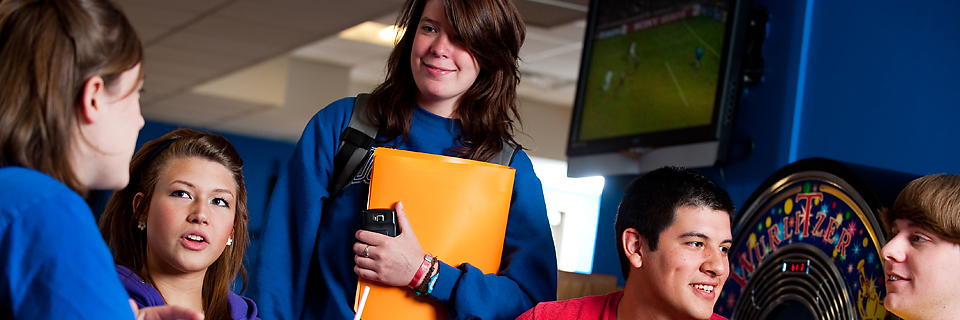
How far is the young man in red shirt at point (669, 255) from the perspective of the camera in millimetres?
1713

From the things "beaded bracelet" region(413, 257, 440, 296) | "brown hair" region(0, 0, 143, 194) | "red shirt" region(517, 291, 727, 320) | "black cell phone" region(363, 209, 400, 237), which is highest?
"brown hair" region(0, 0, 143, 194)

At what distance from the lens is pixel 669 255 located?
1755mm

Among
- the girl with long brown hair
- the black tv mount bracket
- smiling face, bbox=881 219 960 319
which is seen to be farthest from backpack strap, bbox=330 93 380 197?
the black tv mount bracket

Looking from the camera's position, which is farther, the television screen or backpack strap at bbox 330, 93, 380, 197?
the television screen

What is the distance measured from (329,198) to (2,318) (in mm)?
797

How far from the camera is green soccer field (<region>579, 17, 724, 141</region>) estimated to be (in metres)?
2.91

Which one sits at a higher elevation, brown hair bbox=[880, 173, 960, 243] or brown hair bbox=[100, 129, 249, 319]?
brown hair bbox=[880, 173, 960, 243]

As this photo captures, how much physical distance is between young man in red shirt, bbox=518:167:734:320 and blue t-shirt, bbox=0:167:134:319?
0.97 meters

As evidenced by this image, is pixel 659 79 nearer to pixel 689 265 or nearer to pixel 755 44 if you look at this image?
pixel 755 44

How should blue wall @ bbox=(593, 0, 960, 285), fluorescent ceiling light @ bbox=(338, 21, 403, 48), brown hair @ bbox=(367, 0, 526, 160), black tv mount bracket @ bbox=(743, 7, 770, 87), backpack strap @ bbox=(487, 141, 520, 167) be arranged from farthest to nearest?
fluorescent ceiling light @ bbox=(338, 21, 403, 48), black tv mount bracket @ bbox=(743, 7, 770, 87), blue wall @ bbox=(593, 0, 960, 285), backpack strap @ bbox=(487, 141, 520, 167), brown hair @ bbox=(367, 0, 526, 160)

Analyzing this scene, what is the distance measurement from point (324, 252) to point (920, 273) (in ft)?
3.65

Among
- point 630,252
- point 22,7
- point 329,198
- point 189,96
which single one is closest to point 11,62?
point 22,7

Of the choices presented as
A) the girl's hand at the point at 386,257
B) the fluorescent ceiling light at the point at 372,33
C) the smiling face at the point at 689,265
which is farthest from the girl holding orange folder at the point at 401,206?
the fluorescent ceiling light at the point at 372,33

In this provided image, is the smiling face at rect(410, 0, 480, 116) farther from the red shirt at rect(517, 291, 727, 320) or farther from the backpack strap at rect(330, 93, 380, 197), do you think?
the red shirt at rect(517, 291, 727, 320)
